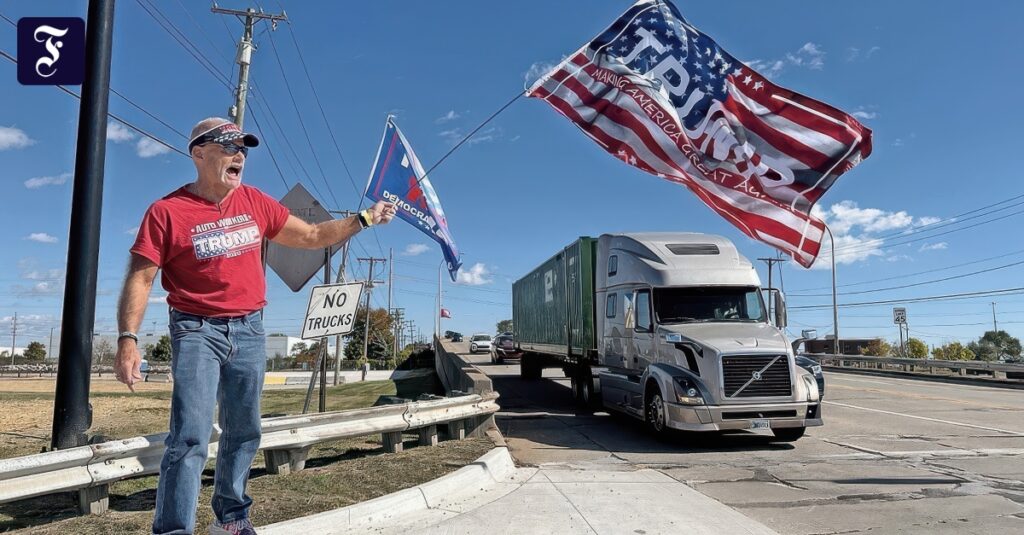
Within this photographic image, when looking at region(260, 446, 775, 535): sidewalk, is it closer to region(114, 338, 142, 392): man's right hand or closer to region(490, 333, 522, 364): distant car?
region(114, 338, 142, 392): man's right hand

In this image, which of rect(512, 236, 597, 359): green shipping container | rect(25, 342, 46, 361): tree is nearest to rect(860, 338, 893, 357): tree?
rect(512, 236, 597, 359): green shipping container

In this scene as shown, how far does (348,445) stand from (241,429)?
4435 millimetres

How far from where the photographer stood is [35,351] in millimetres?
120562

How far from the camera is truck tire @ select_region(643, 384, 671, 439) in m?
9.46

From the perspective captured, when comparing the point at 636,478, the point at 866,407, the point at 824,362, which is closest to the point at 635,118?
the point at 636,478

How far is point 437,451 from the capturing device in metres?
7.21

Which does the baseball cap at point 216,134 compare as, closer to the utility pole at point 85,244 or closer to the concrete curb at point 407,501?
the utility pole at point 85,244

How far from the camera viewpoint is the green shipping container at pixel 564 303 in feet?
44.2

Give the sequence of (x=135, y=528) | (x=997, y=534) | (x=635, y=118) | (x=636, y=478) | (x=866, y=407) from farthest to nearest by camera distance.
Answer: (x=866, y=407) < (x=635, y=118) < (x=636, y=478) < (x=997, y=534) < (x=135, y=528)

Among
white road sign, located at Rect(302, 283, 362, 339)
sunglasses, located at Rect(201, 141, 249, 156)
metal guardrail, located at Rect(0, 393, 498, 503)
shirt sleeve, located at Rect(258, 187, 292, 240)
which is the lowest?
metal guardrail, located at Rect(0, 393, 498, 503)

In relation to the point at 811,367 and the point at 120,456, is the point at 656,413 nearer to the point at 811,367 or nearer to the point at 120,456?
the point at 811,367

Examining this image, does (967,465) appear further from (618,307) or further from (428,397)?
(428,397)

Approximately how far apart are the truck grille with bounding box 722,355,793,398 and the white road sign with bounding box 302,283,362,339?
Answer: 5.04 meters

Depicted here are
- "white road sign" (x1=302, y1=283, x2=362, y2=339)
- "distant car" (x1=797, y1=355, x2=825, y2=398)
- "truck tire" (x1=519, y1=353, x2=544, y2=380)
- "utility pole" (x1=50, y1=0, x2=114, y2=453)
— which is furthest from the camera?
"truck tire" (x1=519, y1=353, x2=544, y2=380)
